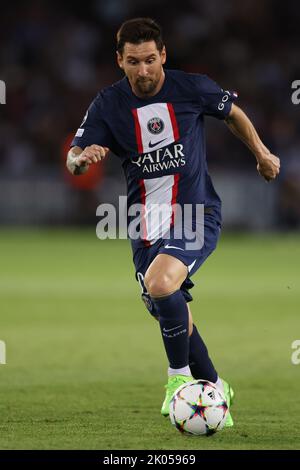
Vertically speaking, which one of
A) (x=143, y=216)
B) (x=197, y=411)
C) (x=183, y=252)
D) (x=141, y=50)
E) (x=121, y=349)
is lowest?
(x=121, y=349)

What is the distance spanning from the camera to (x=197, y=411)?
5.55 metres

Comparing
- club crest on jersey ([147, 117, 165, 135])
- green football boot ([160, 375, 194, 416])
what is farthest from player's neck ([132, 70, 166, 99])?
green football boot ([160, 375, 194, 416])

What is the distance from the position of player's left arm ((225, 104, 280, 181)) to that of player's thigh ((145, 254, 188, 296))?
2.60 ft

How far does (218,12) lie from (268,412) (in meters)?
18.4

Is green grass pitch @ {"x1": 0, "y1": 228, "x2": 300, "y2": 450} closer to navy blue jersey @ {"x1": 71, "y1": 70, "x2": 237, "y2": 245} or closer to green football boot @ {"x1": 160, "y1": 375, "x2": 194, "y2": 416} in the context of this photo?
green football boot @ {"x1": 160, "y1": 375, "x2": 194, "y2": 416}

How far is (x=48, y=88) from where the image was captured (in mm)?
23172

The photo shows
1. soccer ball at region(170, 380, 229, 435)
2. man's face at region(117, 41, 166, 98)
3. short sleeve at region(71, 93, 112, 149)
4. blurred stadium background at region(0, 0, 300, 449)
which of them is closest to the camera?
soccer ball at region(170, 380, 229, 435)

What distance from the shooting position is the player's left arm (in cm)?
630

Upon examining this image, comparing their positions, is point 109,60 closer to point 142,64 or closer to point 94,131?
point 94,131

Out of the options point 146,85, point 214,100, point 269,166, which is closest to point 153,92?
point 146,85

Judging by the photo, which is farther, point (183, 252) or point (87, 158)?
point (183, 252)

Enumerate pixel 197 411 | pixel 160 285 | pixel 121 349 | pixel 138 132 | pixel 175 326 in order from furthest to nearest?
pixel 121 349
pixel 138 132
pixel 175 326
pixel 160 285
pixel 197 411

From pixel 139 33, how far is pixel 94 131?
0.60 metres

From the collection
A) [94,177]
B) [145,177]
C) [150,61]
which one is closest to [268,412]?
[145,177]
